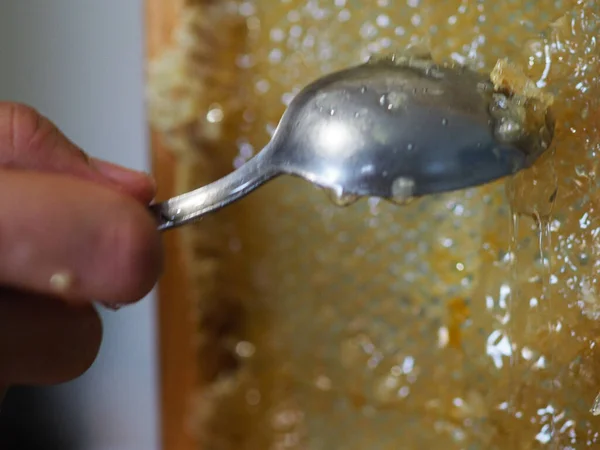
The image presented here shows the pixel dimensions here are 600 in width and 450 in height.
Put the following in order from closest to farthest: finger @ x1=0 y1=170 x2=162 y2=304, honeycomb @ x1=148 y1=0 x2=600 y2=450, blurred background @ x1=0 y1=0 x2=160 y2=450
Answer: finger @ x1=0 y1=170 x2=162 y2=304, honeycomb @ x1=148 y1=0 x2=600 y2=450, blurred background @ x1=0 y1=0 x2=160 y2=450

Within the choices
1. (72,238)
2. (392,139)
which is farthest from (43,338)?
(392,139)

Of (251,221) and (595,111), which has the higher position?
(595,111)

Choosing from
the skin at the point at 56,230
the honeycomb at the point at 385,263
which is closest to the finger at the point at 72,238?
the skin at the point at 56,230

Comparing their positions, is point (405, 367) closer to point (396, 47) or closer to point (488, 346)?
point (488, 346)

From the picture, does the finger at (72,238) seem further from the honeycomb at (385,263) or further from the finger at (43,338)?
the honeycomb at (385,263)

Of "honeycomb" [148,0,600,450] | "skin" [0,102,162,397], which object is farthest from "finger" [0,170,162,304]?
"honeycomb" [148,0,600,450]

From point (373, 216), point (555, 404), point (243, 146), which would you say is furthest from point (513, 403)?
point (243, 146)

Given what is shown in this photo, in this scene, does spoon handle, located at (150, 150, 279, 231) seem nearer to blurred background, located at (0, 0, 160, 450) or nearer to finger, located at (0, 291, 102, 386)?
finger, located at (0, 291, 102, 386)

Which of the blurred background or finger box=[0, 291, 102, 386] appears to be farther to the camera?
the blurred background
